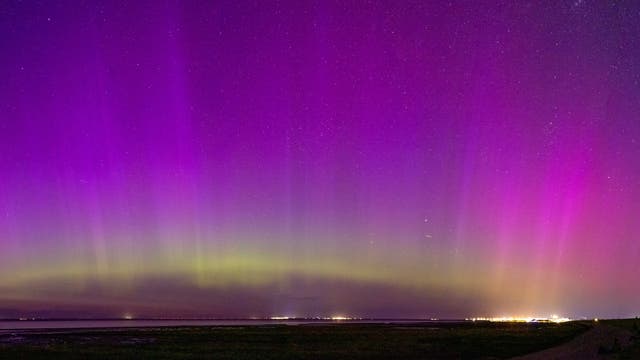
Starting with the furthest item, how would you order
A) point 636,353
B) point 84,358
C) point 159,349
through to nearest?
point 159,349 < point 84,358 < point 636,353

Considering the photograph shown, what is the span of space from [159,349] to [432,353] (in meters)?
23.6

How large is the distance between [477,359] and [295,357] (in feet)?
42.5

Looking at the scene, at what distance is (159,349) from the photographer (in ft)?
173

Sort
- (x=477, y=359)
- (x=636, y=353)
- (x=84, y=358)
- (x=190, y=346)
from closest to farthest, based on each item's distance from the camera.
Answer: (x=636, y=353), (x=477, y=359), (x=84, y=358), (x=190, y=346)

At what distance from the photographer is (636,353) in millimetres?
38906

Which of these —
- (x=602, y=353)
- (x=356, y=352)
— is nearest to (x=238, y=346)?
(x=356, y=352)

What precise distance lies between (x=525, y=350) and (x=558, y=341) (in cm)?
1341

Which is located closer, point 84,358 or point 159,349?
point 84,358

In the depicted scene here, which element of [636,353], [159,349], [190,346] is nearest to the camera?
[636,353]

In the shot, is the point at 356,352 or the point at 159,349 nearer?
the point at 356,352

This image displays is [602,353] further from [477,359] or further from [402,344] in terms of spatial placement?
[402,344]

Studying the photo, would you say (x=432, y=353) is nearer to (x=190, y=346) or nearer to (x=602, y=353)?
(x=602, y=353)

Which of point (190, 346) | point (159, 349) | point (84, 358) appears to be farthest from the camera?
point (190, 346)

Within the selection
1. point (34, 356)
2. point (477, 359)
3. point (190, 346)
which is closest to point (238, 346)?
point (190, 346)
